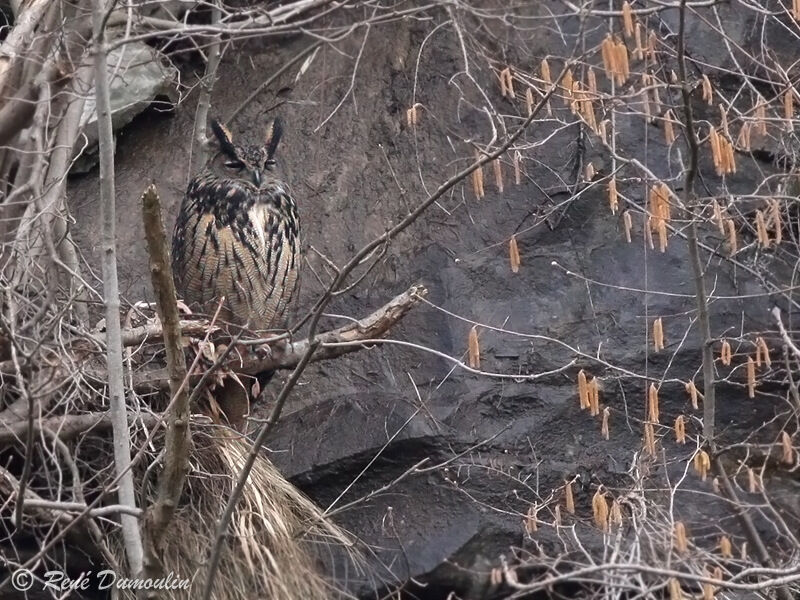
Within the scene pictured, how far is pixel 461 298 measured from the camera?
17.5ft

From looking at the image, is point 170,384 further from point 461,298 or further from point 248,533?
point 461,298

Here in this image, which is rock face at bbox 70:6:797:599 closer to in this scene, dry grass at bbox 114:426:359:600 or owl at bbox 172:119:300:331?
dry grass at bbox 114:426:359:600

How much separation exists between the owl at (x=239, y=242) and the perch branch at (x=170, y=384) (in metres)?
1.73

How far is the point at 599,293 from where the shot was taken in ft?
17.2

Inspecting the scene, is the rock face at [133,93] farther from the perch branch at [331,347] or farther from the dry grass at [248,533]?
the dry grass at [248,533]

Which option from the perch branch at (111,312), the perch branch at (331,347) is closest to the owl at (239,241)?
the perch branch at (331,347)

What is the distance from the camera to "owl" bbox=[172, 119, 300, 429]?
4.92m

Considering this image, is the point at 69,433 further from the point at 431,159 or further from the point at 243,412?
the point at 431,159

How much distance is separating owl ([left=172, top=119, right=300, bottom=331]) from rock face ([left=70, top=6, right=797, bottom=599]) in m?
0.44

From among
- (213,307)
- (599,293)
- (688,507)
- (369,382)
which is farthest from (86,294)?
(688,507)

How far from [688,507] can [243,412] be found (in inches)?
68.1

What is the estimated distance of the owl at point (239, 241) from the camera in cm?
492

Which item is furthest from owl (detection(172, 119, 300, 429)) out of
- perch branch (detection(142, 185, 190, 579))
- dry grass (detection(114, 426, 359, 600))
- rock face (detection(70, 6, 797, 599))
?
perch branch (detection(142, 185, 190, 579))

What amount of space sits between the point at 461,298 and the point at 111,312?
2.24 meters
